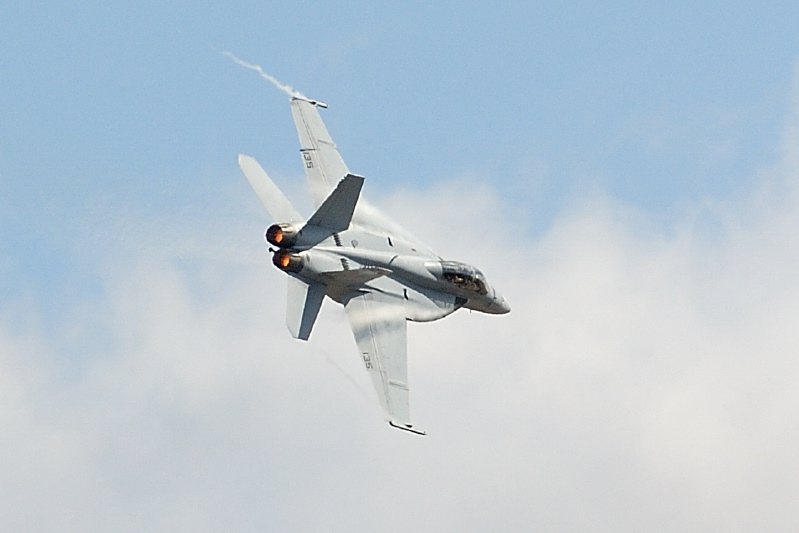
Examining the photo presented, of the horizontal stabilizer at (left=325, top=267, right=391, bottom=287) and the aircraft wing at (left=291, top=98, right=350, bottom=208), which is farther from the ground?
the aircraft wing at (left=291, top=98, right=350, bottom=208)

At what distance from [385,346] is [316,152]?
23.6ft

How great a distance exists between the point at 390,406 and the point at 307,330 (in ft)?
9.95

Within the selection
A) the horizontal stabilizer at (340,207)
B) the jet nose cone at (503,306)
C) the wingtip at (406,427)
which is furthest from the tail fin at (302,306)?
the jet nose cone at (503,306)

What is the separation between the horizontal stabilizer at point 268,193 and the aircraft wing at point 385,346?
3.06m

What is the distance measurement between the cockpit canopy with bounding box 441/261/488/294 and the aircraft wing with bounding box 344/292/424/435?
83.0 inches

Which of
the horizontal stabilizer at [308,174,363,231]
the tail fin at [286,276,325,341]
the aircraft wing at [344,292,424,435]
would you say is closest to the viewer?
the tail fin at [286,276,325,341]

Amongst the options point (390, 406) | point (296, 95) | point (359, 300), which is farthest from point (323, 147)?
point (390, 406)

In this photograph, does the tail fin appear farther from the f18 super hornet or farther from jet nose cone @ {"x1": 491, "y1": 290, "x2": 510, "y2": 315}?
jet nose cone @ {"x1": 491, "y1": 290, "x2": 510, "y2": 315}

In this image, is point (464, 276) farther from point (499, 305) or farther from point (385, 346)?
point (385, 346)

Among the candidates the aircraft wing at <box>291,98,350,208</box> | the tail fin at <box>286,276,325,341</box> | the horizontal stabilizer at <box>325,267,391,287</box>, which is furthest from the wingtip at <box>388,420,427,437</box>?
the aircraft wing at <box>291,98,350,208</box>

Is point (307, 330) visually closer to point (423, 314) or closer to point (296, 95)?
point (423, 314)

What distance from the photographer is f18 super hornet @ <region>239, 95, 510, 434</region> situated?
49.5m

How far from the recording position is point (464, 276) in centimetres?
5409

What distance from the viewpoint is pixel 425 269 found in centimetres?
5325
